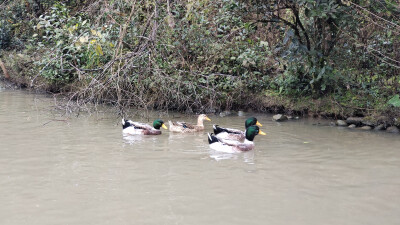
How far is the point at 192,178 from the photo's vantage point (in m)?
7.85

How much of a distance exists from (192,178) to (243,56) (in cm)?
734

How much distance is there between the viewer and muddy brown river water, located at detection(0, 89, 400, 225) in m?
6.27

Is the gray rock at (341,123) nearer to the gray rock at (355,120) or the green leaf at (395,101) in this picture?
the gray rock at (355,120)

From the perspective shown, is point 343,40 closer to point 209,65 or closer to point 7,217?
point 209,65

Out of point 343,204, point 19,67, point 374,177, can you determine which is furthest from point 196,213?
point 19,67

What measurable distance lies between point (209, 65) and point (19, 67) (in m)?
9.47

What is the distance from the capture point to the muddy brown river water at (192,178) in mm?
6270

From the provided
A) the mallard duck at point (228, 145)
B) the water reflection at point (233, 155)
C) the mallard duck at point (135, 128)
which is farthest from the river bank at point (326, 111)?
the water reflection at point (233, 155)

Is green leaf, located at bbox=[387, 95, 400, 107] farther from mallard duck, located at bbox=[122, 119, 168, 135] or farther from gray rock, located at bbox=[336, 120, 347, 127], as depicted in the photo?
mallard duck, located at bbox=[122, 119, 168, 135]

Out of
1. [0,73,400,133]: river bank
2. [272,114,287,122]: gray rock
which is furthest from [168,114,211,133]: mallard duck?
[272,114,287,122]: gray rock

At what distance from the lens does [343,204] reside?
21.8ft

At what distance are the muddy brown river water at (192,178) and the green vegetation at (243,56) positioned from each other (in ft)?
4.69

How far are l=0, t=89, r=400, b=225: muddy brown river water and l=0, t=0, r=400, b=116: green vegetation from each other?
143cm

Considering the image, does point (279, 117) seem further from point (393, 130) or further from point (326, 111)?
point (393, 130)
